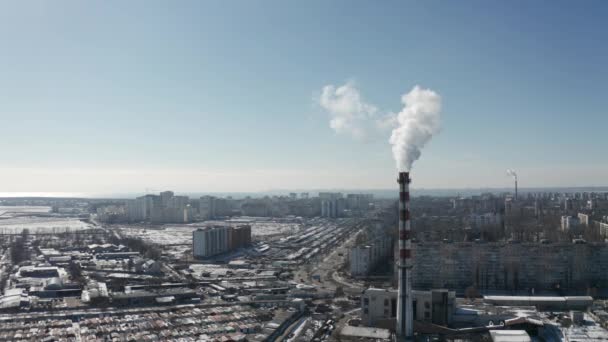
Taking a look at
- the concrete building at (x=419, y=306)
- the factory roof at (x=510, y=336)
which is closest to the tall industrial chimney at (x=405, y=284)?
the concrete building at (x=419, y=306)

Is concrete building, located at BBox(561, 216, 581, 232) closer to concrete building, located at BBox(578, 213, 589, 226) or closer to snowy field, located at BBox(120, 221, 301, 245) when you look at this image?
concrete building, located at BBox(578, 213, 589, 226)

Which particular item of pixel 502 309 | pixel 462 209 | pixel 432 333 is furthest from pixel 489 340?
pixel 462 209

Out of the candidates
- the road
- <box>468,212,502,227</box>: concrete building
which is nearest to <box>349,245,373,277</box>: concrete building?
the road

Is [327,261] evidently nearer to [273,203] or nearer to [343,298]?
[343,298]

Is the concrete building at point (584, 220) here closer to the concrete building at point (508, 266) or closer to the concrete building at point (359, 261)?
the concrete building at point (508, 266)

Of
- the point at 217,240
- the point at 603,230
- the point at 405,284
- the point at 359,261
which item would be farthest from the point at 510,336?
the point at 603,230

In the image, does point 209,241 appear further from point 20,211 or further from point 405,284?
point 20,211
